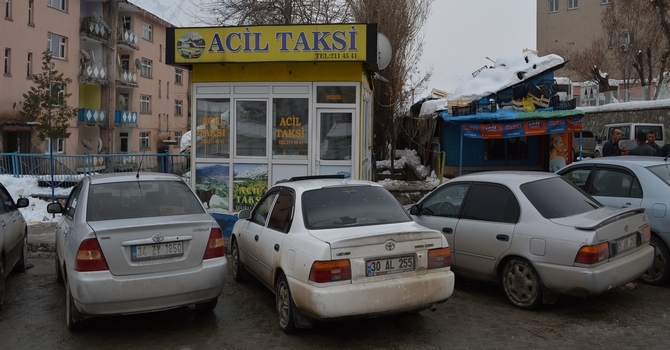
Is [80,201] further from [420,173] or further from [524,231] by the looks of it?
[420,173]

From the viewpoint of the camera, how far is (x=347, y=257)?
16.5 feet

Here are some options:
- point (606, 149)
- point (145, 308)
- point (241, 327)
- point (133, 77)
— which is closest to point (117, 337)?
point (145, 308)

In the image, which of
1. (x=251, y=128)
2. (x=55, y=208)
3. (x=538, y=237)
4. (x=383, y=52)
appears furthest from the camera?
(x=383, y=52)

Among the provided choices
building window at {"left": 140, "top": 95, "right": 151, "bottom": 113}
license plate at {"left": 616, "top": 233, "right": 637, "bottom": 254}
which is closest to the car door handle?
license plate at {"left": 616, "top": 233, "right": 637, "bottom": 254}

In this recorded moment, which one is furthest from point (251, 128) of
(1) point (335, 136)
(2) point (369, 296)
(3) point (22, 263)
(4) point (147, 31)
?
(4) point (147, 31)

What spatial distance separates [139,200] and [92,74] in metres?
33.5

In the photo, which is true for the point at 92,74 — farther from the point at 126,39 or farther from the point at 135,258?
the point at 135,258

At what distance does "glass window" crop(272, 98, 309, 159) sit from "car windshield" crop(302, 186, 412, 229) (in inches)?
178

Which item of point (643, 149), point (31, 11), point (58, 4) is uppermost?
point (58, 4)

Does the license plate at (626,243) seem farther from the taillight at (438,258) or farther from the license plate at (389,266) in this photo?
the license plate at (389,266)

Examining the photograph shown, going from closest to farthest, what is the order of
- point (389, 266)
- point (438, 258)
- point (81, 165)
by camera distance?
1. point (389, 266)
2. point (438, 258)
3. point (81, 165)

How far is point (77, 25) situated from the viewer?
35.0 m

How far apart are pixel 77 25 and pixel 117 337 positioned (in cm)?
3433

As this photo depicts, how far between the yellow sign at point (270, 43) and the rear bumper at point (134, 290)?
5.52m
